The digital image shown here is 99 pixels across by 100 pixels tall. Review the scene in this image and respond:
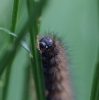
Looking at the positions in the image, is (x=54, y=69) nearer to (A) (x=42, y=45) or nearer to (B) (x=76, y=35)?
(A) (x=42, y=45)

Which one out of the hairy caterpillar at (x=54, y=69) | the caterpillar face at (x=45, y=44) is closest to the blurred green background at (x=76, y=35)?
the hairy caterpillar at (x=54, y=69)

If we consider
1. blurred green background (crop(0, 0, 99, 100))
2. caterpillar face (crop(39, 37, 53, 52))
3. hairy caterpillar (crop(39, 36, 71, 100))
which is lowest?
hairy caterpillar (crop(39, 36, 71, 100))

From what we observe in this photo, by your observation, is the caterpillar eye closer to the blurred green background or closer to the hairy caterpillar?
the hairy caterpillar

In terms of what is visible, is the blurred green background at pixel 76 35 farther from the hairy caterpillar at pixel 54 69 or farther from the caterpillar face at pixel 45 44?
the caterpillar face at pixel 45 44

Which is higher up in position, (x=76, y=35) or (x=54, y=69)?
(x=76, y=35)

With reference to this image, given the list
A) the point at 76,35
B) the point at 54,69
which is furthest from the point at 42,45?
the point at 76,35

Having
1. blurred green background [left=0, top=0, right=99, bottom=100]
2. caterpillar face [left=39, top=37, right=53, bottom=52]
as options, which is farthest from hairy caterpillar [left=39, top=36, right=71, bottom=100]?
blurred green background [left=0, top=0, right=99, bottom=100]
